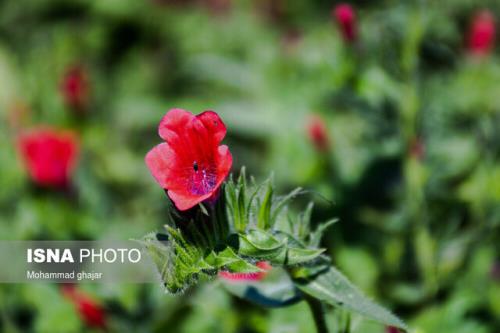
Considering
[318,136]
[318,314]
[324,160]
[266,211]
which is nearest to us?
[266,211]

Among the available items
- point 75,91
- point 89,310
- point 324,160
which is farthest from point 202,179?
point 75,91

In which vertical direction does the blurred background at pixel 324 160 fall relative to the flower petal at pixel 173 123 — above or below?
below

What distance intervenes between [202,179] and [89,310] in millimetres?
896

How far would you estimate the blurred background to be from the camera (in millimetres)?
2006

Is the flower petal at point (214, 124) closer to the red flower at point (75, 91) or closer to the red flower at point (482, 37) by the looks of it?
the red flower at point (482, 37)

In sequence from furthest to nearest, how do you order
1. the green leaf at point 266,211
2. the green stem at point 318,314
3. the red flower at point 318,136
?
1. the red flower at point 318,136
2. the green stem at point 318,314
3. the green leaf at point 266,211

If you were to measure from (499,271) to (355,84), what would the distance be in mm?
722

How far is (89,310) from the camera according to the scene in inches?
75.1

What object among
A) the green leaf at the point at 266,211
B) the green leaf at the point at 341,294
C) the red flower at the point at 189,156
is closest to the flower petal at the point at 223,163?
the red flower at the point at 189,156

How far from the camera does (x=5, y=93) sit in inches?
143

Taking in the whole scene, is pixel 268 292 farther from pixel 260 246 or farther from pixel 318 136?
pixel 318 136

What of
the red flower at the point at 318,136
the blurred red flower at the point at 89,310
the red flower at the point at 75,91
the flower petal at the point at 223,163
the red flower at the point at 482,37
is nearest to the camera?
the flower petal at the point at 223,163

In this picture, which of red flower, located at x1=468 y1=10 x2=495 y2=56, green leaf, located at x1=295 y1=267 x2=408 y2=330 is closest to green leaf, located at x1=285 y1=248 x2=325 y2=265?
green leaf, located at x1=295 y1=267 x2=408 y2=330

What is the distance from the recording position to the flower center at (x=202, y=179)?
1169mm
